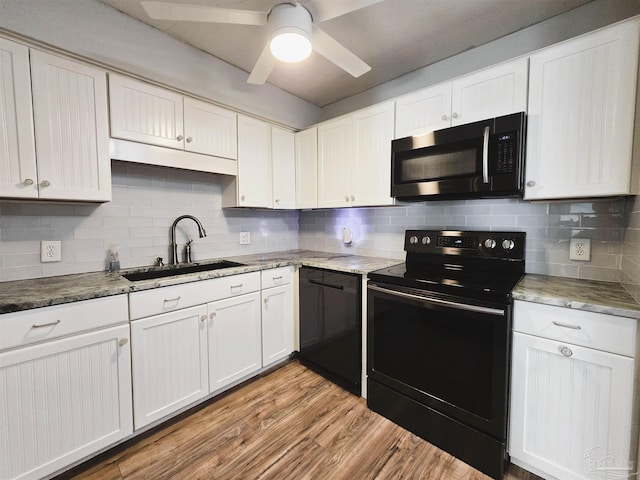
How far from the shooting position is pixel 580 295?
1.28 metres

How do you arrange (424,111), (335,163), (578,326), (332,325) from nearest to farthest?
1. (578,326)
2. (424,111)
3. (332,325)
4. (335,163)

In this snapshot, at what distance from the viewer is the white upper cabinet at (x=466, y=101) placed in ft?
5.09

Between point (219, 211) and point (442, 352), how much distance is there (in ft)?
6.88

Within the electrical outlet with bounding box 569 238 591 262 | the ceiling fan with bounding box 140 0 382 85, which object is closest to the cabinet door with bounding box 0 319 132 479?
the ceiling fan with bounding box 140 0 382 85

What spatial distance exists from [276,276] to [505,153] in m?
1.78

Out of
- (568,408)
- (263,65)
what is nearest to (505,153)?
(568,408)

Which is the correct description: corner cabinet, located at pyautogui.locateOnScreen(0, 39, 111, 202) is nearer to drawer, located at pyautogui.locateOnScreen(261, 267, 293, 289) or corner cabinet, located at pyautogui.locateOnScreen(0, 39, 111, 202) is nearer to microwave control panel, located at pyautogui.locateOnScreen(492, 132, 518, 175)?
drawer, located at pyautogui.locateOnScreen(261, 267, 293, 289)

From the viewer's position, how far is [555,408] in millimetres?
1260

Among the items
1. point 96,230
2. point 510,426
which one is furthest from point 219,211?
point 510,426

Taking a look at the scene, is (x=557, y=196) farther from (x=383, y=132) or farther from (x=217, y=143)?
(x=217, y=143)

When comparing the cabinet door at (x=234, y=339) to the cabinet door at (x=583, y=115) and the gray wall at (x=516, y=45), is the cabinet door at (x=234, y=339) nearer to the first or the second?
the cabinet door at (x=583, y=115)

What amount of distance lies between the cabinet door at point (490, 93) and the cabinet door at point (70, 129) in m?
2.17

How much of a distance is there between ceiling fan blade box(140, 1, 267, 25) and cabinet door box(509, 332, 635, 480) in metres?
2.02

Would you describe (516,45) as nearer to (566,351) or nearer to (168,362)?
(566,351)
